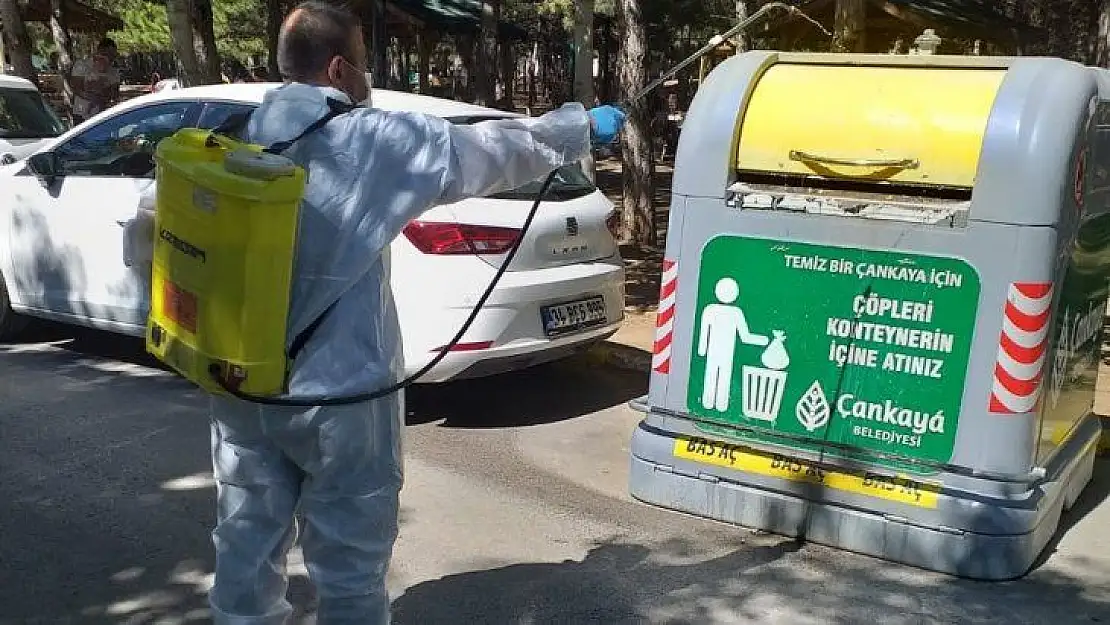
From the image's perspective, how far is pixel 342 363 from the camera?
103 inches

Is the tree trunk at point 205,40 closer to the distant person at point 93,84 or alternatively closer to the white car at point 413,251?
the distant person at point 93,84

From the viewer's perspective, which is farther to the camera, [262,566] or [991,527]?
[991,527]

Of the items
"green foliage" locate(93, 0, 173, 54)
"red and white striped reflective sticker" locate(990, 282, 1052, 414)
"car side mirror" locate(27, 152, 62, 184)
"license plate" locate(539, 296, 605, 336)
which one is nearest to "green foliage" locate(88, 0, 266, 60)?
"green foliage" locate(93, 0, 173, 54)

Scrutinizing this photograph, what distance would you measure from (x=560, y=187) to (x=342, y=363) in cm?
335

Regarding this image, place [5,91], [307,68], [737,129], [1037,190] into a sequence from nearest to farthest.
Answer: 1. [307,68]
2. [1037,190]
3. [737,129]
4. [5,91]

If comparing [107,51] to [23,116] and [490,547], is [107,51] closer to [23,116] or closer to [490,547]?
[23,116]

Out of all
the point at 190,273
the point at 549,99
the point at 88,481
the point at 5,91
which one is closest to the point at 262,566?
the point at 190,273

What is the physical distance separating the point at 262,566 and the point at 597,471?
8.34ft

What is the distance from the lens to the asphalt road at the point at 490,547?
370 centimetres

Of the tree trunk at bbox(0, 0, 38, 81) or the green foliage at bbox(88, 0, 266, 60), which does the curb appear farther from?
the green foliage at bbox(88, 0, 266, 60)

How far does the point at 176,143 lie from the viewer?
8.52 ft

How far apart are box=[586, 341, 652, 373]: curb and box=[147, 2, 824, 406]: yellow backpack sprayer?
4.33 metres

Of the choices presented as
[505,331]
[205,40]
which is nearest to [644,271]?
[505,331]

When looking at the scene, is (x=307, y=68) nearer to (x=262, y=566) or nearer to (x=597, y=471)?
(x=262, y=566)
